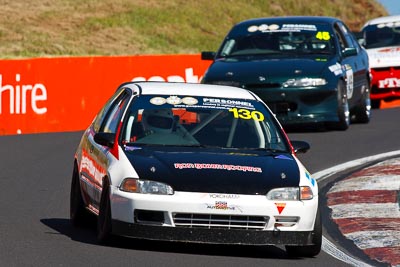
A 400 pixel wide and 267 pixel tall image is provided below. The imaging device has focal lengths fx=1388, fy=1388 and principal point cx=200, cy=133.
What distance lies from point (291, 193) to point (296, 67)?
9.66 meters

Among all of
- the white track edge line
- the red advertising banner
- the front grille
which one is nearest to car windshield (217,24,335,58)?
the red advertising banner

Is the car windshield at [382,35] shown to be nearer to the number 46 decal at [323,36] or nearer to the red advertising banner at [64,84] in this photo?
the red advertising banner at [64,84]

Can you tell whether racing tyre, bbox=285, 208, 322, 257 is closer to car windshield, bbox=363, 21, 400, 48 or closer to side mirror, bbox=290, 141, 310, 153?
side mirror, bbox=290, 141, 310, 153

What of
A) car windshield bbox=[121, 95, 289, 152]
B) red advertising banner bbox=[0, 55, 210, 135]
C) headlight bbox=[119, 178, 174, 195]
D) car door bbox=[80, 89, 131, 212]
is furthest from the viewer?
red advertising banner bbox=[0, 55, 210, 135]

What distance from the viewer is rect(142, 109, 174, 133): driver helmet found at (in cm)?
1036

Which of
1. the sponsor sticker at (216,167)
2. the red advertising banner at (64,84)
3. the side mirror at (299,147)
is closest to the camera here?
the sponsor sticker at (216,167)

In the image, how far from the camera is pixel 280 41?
19891mm

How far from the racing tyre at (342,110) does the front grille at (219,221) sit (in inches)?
405

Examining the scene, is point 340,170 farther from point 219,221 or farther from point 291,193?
point 219,221

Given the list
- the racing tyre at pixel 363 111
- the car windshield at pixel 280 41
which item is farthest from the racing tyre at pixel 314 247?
the racing tyre at pixel 363 111

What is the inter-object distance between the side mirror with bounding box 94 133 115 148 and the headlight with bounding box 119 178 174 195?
0.72 meters

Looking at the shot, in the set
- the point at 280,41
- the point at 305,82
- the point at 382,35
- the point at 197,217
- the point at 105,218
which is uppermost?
the point at 197,217

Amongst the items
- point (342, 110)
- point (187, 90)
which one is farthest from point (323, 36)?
point (187, 90)

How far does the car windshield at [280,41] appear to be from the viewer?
19.8 meters
